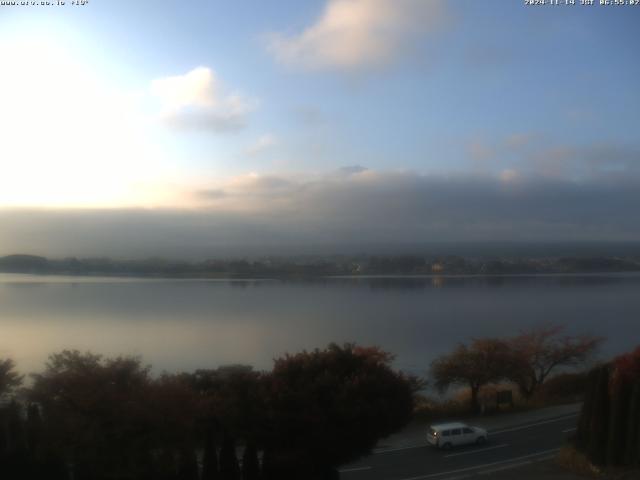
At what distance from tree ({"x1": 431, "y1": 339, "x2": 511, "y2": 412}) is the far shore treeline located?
1908 cm

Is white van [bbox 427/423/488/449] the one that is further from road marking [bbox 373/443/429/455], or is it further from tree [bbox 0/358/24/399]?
tree [bbox 0/358/24/399]

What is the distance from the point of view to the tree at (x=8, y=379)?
9.74m

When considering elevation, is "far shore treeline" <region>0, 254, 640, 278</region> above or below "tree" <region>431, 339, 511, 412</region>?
above

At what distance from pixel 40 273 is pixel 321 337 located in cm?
1517

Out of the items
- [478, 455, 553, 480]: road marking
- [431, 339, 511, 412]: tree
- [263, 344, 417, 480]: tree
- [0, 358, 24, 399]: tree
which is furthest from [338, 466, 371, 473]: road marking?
[431, 339, 511, 412]: tree

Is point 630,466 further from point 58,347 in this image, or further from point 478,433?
point 58,347

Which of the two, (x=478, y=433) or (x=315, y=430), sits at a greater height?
(x=315, y=430)

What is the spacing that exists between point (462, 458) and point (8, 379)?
8.27 meters

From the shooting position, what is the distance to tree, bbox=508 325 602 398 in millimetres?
19250

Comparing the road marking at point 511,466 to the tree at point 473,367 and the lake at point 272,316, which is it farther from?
the lake at point 272,316

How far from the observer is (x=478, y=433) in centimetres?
1296

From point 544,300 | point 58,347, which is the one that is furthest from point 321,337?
point 544,300

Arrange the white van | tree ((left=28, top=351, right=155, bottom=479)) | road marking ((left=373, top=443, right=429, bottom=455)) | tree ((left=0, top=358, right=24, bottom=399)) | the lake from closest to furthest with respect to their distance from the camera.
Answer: tree ((left=28, top=351, right=155, bottom=479)) → tree ((left=0, top=358, right=24, bottom=399)) → road marking ((left=373, top=443, right=429, bottom=455)) → the white van → the lake

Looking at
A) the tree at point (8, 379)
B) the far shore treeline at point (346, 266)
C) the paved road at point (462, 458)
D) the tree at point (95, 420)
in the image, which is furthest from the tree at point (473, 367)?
the far shore treeline at point (346, 266)
